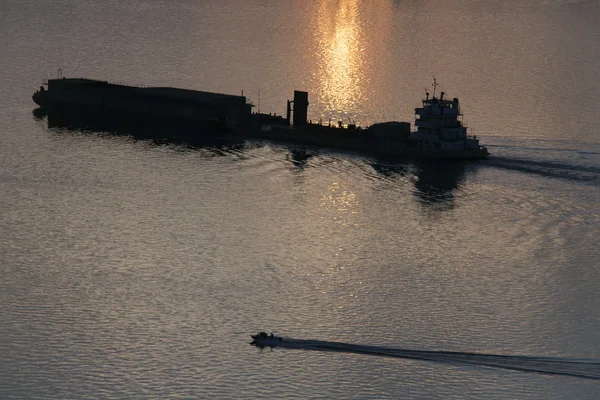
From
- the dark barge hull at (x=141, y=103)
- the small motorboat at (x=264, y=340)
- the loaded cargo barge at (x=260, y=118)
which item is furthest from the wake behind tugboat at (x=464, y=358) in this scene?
the dark barge hull at (x=141, y=103)

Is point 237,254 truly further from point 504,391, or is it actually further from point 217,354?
point 504,391

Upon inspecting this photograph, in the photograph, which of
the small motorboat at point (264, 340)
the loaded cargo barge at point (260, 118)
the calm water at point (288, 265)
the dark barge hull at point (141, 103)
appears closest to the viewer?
the calm water at point (288, 265)

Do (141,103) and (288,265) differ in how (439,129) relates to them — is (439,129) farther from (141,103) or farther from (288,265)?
(288,265)

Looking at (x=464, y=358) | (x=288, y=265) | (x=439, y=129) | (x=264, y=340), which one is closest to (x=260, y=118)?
(x=439, y=129)

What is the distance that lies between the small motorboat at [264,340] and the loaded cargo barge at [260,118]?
6208cm

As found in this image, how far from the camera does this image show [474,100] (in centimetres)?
17175

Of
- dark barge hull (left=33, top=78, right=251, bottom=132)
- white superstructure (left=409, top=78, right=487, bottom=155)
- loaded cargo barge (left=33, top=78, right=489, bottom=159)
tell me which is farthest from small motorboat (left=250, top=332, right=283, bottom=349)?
dark barge hull (left=33, top=78, right=251, bottom=132)

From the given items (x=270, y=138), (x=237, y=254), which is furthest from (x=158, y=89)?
(x=237, y=254)

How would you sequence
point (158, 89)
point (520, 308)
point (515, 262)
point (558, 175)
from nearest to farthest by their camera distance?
point (520, 308)
point (515, 262)
point (558, 175)
point (158, 89)

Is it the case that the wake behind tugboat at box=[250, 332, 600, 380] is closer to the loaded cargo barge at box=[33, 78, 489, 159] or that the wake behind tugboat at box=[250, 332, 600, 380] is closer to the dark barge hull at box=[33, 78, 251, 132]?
the loaded cargo barge at box=[33, 78, 489, 159]

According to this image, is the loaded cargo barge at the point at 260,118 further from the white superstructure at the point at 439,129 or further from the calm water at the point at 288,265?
the calm water at the point at 288,265

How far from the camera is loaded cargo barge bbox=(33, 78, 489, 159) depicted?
13800cm

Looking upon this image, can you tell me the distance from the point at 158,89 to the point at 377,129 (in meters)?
43.8

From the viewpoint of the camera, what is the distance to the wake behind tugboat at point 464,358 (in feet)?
245
